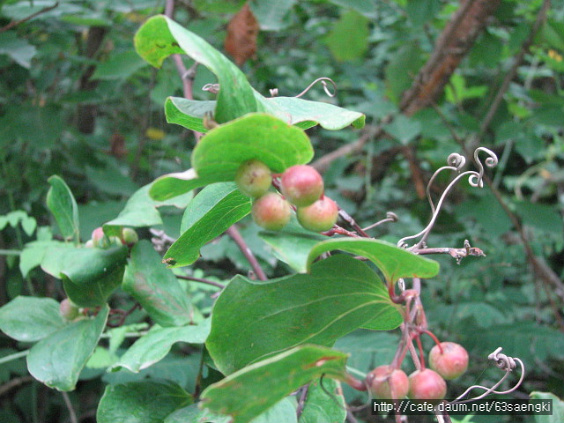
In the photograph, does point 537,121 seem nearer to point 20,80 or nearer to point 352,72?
point 352,72

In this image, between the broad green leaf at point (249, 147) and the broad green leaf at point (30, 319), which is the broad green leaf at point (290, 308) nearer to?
the broad green leaf at point (249, 147)

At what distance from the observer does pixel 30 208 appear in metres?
1.24

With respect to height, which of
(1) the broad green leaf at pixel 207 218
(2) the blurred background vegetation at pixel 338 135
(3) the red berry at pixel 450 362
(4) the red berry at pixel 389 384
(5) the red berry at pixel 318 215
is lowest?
(2) the blurred background vegetation at pixel 338 135

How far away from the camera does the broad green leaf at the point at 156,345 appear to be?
1.59 ft

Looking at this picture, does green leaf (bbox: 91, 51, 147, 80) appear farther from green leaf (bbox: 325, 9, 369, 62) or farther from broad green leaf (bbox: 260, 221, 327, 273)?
broad green leaf (bbox: 260, 221, 327, 273)

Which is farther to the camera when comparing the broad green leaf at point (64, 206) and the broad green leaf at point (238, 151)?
the broad green leaf at point (64, 206)

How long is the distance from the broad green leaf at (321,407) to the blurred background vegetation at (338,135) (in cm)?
46

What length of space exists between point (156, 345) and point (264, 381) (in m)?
0.26

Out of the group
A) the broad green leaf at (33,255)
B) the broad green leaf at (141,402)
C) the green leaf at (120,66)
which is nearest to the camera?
the broad green leaf at (141,402)

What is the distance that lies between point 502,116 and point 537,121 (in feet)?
0.43

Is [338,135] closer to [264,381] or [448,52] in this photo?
[448,52]

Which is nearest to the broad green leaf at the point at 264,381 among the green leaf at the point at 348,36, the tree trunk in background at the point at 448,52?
the tree trunk in background at the point at 448,52

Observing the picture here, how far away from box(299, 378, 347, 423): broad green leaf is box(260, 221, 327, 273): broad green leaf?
175mm

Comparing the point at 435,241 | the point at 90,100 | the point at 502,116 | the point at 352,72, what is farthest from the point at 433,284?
the point at 90,100
